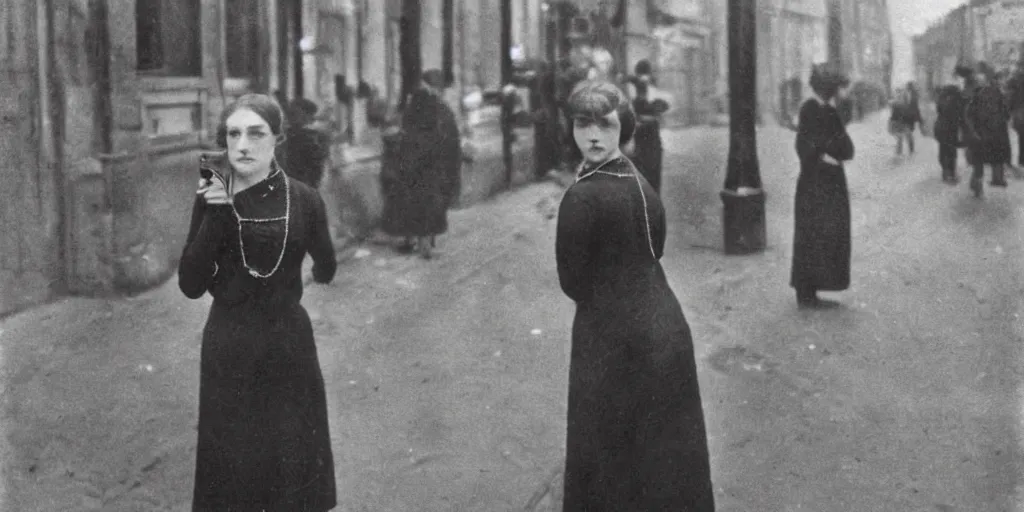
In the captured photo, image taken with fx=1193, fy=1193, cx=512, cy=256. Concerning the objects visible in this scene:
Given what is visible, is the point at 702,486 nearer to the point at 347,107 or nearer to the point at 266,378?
the point at 266,378

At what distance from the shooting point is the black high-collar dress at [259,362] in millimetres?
3410

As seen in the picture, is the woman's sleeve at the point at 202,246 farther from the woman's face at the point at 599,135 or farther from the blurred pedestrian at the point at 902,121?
the blurred pedestrian at the point at 902,121

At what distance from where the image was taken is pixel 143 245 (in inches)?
287

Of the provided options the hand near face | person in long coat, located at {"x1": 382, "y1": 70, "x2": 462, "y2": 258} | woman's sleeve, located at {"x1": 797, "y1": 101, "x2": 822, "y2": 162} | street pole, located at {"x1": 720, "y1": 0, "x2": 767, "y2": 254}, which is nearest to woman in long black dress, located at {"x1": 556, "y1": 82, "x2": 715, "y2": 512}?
the hand near face

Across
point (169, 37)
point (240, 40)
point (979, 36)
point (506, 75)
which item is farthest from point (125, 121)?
point (506, 75)

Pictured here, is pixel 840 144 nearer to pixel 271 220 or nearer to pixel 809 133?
pixel 809 133

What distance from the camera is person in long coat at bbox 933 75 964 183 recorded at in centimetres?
838

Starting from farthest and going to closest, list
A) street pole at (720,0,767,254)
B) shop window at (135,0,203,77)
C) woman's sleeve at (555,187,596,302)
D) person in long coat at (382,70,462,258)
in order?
1. person in long coat at (382,70,462,258)
2. street pole at (720,0,767,254)
3. shop window at (135,0,203,77)
4. woman's sleeve at (555,187,596,302)

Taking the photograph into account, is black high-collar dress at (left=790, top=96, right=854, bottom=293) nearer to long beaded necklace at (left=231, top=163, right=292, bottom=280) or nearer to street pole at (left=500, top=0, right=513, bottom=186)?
long beaded necklace at (left=231, top=163, right=292, bottom=280)

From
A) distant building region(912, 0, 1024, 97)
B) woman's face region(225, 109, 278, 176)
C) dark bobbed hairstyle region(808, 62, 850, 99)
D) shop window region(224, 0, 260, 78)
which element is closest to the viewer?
woman's face region(225, 109, 278, 176)

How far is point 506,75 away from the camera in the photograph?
1407cm

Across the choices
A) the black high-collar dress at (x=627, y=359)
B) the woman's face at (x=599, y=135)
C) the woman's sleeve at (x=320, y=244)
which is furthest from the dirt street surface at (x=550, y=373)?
the woman's face at (x=599, y=135)

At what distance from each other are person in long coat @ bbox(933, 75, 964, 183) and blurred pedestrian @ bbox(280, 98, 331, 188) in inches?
169

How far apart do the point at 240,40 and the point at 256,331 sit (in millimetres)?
5070
